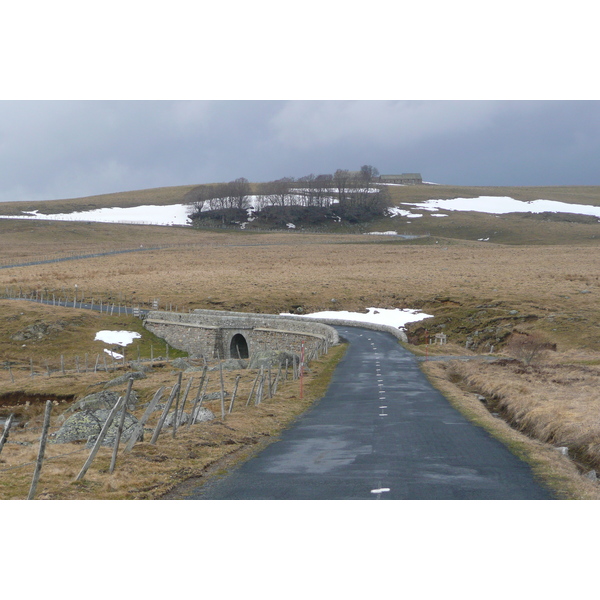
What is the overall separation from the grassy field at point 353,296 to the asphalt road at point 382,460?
43.7 inches

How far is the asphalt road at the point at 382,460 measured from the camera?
42.7 ft

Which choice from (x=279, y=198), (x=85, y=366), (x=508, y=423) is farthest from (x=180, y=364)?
(x=279, y=198)

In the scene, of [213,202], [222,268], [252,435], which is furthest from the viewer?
[213,202]

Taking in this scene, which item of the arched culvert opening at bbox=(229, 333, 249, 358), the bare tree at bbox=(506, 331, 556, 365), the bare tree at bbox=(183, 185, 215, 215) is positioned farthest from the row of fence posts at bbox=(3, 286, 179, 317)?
the bare tree at bbox=(183, 185, 215, 215)

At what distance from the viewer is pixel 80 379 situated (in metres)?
37.7

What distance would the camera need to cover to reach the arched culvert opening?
53744 millimetres

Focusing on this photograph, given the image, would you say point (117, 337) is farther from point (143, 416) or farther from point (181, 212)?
point (181, 212)

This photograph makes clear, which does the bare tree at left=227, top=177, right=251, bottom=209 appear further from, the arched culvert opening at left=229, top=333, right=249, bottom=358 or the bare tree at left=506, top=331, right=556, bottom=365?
the bare tree at left=506, top=331, right=556, bottom=365

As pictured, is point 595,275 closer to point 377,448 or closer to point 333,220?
point 377,448

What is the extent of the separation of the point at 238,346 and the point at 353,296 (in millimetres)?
18781

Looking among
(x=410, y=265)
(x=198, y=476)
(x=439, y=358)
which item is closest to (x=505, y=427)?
(x=198, y=476)

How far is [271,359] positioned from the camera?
34219 mm

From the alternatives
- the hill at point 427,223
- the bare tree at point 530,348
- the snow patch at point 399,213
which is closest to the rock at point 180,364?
the bare tree at point 530,348

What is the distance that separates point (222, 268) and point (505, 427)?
75928mm
